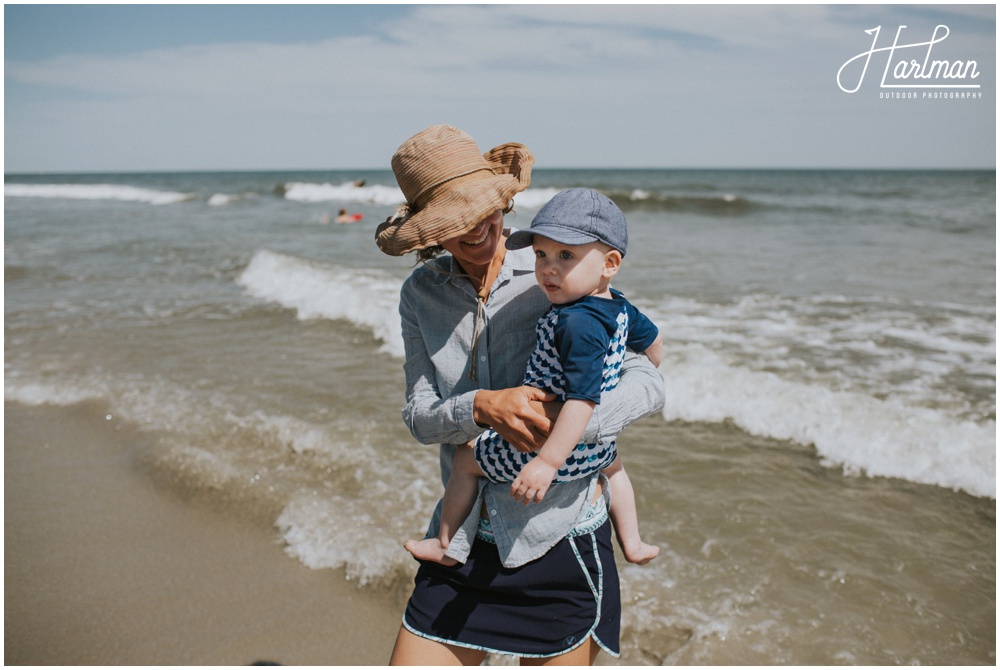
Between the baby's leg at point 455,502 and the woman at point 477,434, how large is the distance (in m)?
0.03

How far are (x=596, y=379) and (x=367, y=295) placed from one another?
29.4ft

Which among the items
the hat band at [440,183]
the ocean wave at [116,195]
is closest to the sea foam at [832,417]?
the hat band at [440,183]

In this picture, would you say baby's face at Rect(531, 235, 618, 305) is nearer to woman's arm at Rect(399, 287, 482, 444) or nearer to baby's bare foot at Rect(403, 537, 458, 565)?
woman's arm at Rect(399, 287, 482, 444)

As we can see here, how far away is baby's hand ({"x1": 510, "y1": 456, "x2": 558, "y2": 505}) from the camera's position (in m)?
1.90

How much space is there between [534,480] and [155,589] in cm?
299

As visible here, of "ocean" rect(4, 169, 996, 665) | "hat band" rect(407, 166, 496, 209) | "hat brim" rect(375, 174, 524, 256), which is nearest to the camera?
"hat brim" rect(375, 174, 524, 256)

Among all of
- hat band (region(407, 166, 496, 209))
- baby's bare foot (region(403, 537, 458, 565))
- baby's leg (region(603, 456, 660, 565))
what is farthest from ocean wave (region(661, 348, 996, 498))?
hat band (region(407, 166, 496, 209))

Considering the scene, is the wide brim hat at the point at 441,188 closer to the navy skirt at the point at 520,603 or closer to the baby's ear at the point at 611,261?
the baby's ear at the point at 611,261

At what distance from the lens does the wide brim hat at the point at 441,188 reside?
6.51 feet

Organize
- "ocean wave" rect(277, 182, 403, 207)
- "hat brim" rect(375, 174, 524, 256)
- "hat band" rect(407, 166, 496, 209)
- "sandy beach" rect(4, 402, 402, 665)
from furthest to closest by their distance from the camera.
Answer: "ocean wave" rect(277, 182, 403, 207) → "sandy beach" rect(4, 402, 402, 665) → "hat band" rect(407, 166, 496, 209) → "hat brim" rect(375, 174, 524, 256)

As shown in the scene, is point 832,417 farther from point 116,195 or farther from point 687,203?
point 116,195

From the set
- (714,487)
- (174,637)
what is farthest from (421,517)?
(714,487)

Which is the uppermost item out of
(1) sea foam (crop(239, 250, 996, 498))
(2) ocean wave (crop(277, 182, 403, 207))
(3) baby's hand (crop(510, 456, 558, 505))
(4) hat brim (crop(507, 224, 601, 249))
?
(4) hat brim (crop(507, 224, 601, 249))

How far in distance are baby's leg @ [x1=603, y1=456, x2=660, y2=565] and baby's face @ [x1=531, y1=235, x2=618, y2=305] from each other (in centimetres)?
69
